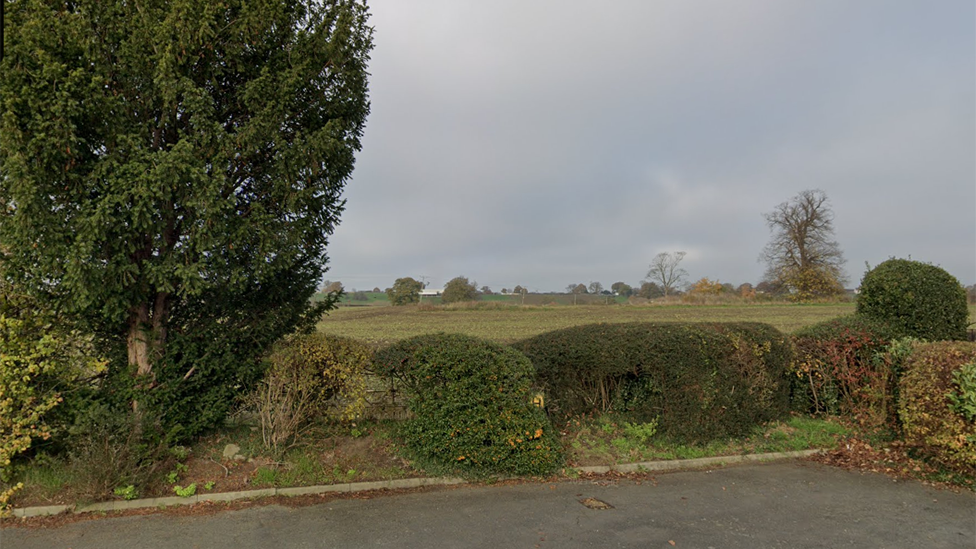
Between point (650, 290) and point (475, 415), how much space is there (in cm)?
7088

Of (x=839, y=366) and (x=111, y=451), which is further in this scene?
(x=839, y=366)

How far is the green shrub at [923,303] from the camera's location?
722 cm

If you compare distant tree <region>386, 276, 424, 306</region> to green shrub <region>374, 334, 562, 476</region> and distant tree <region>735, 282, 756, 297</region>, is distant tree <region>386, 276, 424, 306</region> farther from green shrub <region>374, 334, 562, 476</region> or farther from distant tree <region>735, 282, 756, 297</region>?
green shrub <region>374, 334, 562, 476</region>

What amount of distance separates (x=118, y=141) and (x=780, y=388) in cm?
821

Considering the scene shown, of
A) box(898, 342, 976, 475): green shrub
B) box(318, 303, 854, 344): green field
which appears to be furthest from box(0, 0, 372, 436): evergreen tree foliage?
box(318, 303, 854, 344): green field

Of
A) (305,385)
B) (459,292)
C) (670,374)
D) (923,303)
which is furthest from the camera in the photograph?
(459,292)

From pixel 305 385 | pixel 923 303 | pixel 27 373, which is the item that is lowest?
pixel 305 385

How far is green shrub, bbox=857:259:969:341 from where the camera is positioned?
7219 millimetres

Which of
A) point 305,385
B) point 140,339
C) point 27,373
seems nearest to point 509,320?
point 305,385

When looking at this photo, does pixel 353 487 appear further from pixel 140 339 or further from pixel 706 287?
pixel 706 287

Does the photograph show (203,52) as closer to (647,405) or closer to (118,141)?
(118,141)

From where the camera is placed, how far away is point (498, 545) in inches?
149

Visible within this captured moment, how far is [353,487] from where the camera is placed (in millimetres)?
4836

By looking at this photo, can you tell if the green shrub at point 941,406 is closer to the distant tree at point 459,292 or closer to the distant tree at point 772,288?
the distant tree at point 459,292
